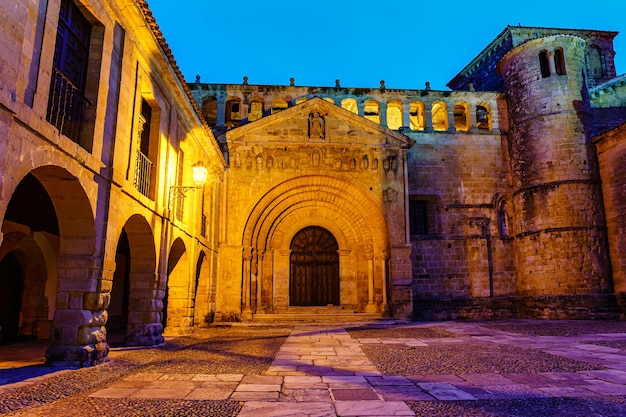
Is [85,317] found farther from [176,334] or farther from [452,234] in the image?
[452,234]

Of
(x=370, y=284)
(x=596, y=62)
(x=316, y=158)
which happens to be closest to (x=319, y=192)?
(x=316, y=158)

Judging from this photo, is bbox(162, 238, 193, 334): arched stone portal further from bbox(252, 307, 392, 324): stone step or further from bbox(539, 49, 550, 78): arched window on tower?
bbox(539, 49, 550, 78): arched window on tower

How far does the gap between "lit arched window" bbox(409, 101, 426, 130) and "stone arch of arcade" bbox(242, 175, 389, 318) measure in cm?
552

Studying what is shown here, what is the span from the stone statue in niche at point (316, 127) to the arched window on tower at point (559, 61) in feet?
33.1

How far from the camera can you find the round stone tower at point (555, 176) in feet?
52.8

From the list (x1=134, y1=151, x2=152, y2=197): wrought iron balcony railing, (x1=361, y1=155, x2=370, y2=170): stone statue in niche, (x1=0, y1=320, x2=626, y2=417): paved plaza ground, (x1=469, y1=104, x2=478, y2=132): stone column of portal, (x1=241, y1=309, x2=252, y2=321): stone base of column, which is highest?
(x1=469, y1=104, x2=478, y2=132): stone column of portal

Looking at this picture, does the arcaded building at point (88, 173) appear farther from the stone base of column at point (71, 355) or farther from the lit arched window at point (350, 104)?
the lit arched window at point (350, 104)

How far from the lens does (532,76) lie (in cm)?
1794

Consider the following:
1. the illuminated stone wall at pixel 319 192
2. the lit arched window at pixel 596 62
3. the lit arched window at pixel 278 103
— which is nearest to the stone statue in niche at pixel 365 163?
the illuminated stone wall at pixel 319 192

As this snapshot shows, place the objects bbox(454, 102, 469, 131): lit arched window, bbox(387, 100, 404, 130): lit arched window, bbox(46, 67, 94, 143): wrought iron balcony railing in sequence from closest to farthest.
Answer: bbox(46, 67, 94, 143): wrought iron balcony railing
bbox(454, 102, 469, 131): lit arched window
bbox(387, 100, 404, 130): lit arched window

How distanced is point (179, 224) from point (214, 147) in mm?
4203

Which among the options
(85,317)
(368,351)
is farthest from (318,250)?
(85,317)

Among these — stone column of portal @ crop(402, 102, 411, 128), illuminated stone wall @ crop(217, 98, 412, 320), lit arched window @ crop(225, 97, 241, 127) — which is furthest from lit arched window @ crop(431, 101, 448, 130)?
lit arched window @ crop(225, 97, 241, 127)

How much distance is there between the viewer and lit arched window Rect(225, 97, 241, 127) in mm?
18266
